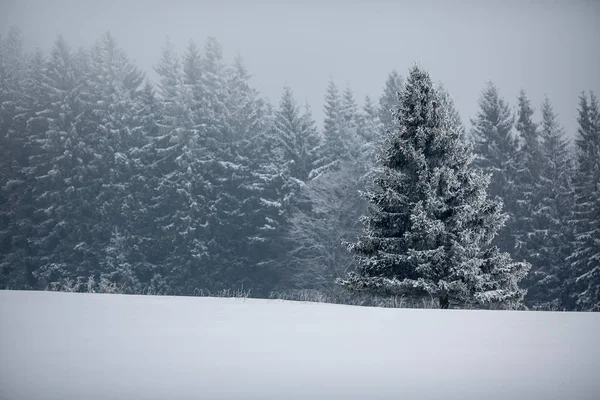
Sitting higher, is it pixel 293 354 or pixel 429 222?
pixel 429 222

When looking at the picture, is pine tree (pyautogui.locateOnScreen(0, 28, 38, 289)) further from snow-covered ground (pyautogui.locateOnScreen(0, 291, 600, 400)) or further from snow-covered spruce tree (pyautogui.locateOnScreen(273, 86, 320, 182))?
snow-covered ground (pyautogui.locateOnScreen(0, 291, 600, 400))

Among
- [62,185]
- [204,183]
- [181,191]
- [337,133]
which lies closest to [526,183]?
[337,133]

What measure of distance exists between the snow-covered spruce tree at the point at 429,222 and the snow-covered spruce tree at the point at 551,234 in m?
18.8

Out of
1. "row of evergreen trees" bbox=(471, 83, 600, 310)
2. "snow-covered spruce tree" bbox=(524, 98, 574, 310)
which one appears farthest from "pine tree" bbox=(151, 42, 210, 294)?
"snow-covered spruce tree" bbox=(524, 98, 574, 310)

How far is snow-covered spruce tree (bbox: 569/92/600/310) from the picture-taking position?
33.3 meters

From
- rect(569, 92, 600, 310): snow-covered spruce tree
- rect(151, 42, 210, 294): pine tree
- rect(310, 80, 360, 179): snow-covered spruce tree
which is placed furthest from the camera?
rect(310, 80, 360, 179): snow-covered spruce tree

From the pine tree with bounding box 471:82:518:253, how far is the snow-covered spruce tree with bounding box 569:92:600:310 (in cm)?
400

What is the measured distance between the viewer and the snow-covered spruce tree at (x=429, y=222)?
1736 cm

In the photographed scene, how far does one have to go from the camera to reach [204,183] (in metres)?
41.7

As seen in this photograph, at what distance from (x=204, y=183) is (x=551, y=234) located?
22.4 m

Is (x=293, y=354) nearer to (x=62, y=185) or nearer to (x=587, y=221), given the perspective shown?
(x=587, y=221)

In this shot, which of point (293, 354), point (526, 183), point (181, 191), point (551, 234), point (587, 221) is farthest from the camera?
point (181, 191)

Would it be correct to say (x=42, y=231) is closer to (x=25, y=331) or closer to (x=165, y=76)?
(x=165, y=76)

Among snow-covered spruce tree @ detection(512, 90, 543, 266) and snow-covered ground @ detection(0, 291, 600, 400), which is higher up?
snow-covered spruce tree @ detection(512, 90, 543, 266)
